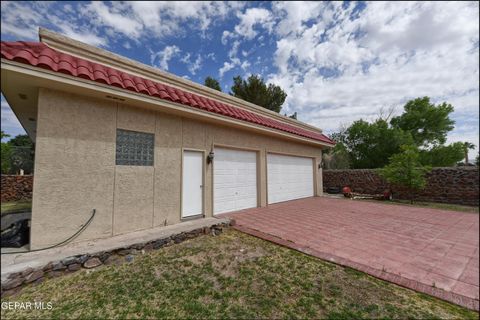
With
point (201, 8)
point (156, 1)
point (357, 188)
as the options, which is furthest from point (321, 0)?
point (357, 188)

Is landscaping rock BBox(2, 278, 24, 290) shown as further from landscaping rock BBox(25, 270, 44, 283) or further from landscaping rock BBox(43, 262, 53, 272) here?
landscaping rock BBox(43, 262, 53, 272)

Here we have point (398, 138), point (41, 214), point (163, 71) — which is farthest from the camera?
point (398, 138)

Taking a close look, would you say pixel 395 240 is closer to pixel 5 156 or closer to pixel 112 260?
pixel 112 260

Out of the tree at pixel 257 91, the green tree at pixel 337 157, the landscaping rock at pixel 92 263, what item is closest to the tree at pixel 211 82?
the tree at pixel 257 91

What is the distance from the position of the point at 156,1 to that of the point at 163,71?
3.81 m

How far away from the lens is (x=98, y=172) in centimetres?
416

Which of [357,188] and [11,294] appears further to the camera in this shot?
[357,188]

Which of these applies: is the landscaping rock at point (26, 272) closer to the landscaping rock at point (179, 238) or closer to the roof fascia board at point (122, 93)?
the landscaping rock at point (179, 238)

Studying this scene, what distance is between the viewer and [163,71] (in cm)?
585

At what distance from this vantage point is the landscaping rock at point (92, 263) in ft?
10.9

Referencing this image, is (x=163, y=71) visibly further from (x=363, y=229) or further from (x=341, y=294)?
(x=363, y=229)

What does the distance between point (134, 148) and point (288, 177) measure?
724 centimetres

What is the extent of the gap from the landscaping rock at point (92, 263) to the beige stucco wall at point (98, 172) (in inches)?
33.2

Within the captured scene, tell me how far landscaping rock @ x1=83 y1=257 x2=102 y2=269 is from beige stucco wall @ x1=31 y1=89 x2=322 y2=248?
2.77ft
